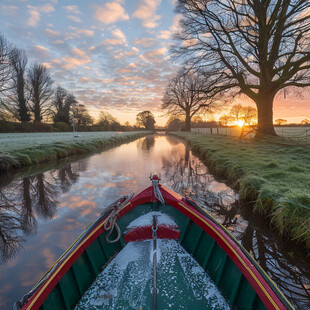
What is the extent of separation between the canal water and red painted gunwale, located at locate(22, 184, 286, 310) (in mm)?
1286

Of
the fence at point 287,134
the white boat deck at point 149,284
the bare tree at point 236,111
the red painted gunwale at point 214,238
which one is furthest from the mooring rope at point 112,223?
the bare tree at point 236,111

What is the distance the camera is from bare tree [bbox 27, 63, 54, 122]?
40.2 meters

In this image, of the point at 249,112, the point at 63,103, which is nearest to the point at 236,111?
the point at 249,112

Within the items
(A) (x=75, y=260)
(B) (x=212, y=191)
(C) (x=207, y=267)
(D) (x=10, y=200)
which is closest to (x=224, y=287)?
(C) (x=207, y=267)

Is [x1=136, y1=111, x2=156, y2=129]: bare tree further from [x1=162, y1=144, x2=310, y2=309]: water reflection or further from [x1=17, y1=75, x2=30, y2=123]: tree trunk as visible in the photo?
[x1=162, y1=144, x2=310, y2=309]: water reflection

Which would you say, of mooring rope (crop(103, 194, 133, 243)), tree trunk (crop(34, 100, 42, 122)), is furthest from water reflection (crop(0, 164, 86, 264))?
tree trunk (crop(34, 100, 42, 122))

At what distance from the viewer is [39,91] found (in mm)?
Result: 41312

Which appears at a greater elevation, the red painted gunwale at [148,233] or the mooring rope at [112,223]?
the mooring rope at [112,223]

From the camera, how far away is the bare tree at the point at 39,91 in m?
40.2

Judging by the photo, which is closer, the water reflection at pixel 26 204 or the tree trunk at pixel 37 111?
the water reflection at pixel 26 204

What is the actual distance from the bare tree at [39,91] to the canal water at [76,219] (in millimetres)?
37217

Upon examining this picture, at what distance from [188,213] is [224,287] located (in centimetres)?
111

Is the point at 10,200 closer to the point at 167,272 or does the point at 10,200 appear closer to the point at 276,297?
the point at 167,272

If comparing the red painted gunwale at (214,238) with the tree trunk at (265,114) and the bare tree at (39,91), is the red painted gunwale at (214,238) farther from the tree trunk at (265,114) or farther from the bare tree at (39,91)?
the bare tree at (39,91)
